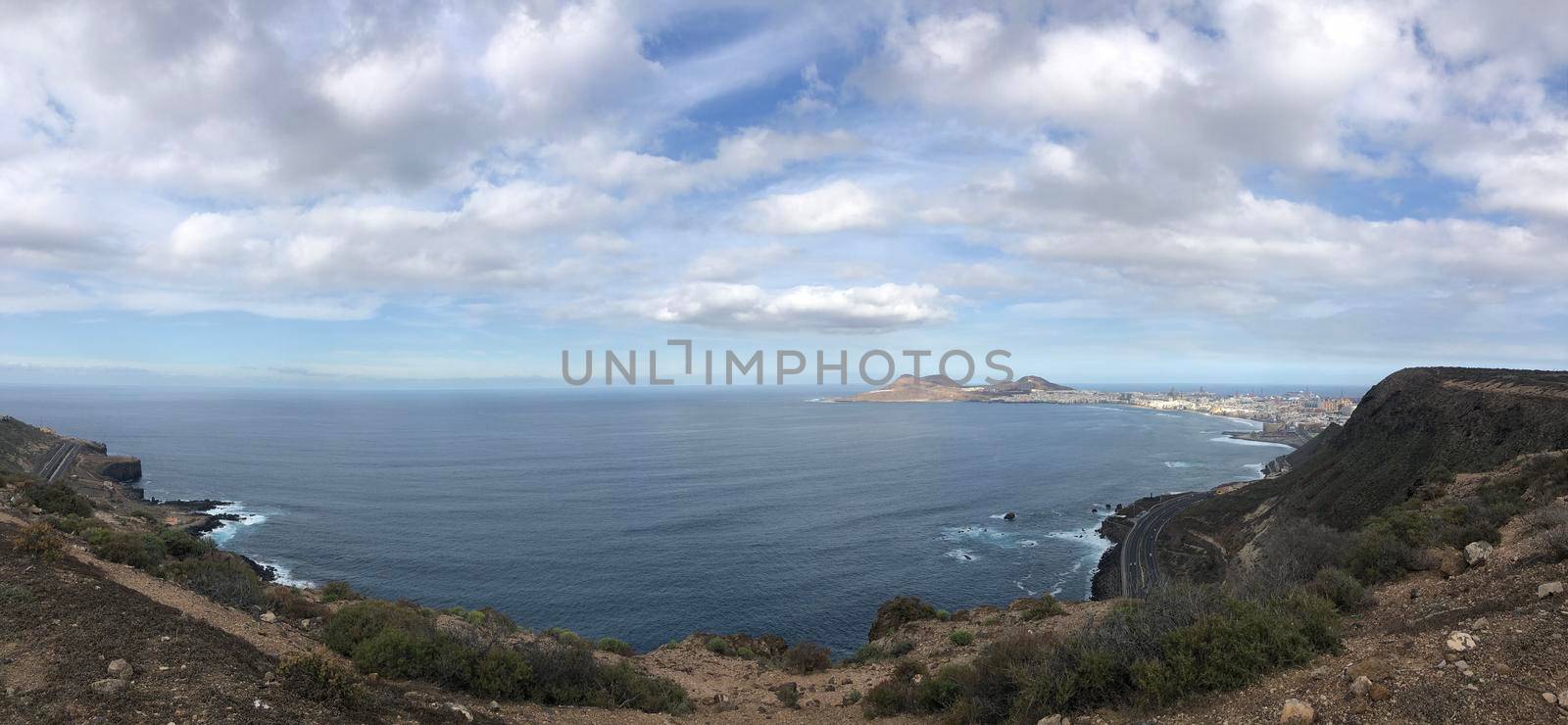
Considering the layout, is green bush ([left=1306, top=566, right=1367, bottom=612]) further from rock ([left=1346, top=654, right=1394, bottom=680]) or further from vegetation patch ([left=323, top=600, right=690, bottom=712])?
vegetation patch ([left=323, top=600, right=690, bottom=712])

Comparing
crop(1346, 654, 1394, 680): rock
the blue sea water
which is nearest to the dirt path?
crop(1346, 654, 1394, 680): rock

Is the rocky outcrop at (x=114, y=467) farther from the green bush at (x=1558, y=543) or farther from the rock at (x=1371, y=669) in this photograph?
the green bush at (x=1558, y=543)

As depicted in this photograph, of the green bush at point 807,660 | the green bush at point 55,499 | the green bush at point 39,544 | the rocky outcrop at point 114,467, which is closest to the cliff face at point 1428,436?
the green bush at point 807,660

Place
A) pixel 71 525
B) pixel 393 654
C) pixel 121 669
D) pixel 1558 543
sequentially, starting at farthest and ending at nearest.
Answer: pixel 71 525, pixel 393 654, pixel 1558 543, pixel 121 669

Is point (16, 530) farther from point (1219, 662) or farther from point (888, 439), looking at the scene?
point (888, 439)

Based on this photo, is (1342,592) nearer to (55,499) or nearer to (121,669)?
(121,669)

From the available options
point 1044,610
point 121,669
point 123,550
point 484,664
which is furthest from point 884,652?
point 123,550

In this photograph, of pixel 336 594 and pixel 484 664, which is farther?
pixel 336 594
